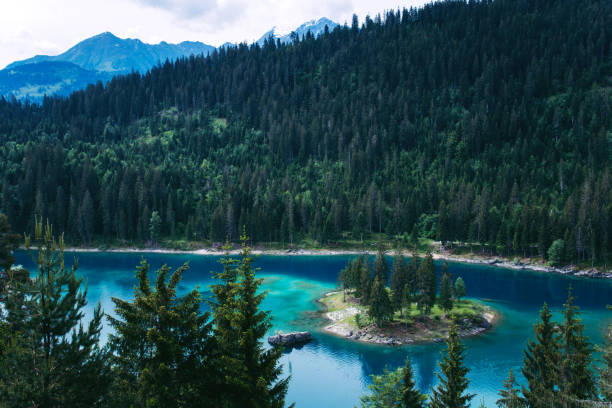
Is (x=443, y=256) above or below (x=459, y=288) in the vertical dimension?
above

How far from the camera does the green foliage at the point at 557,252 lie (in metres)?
111

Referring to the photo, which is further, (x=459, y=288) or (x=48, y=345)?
(x=459, y=288)

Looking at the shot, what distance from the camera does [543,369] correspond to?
33000 millimetres

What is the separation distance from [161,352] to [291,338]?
47131 mm

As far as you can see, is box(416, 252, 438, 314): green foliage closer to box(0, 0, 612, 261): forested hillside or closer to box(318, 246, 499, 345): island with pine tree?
box(318, 246, 499, 345): island with pine tree

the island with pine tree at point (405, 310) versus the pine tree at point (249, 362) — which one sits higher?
the pine tree at point (249, 362)

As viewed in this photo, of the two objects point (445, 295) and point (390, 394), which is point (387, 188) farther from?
point (390, 394)

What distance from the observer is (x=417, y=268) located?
7444 cm

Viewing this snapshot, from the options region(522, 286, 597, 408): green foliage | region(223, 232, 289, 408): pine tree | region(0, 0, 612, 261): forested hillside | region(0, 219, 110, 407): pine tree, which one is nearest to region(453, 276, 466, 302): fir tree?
region(522, 286, 597, 408): green foliage

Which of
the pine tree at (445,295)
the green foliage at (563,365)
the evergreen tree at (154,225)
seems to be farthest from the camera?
the evergreen tree at (154,225)

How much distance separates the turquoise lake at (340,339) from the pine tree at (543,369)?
16.0 meters

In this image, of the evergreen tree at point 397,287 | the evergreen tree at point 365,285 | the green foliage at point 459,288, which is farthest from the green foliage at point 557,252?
the evergreen tree at point 365,285

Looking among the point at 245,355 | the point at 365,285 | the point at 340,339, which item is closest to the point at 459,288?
the point at 365,285

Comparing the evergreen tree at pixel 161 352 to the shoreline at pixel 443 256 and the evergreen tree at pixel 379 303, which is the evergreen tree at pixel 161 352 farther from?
the shoreline at pixel 443 256
